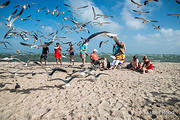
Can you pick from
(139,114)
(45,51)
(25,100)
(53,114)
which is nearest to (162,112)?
(139,114)

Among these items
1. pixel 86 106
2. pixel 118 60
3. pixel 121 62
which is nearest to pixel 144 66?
pixel 121 62

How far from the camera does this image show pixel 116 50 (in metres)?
7.09

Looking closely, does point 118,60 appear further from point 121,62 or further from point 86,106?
point 86,106

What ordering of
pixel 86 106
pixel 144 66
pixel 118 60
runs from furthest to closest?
pixel 118 60, pixel 144 66, pixel 86 106

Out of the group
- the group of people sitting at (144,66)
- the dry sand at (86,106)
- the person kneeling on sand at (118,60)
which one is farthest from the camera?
the person kneeling on sand at (118,60)

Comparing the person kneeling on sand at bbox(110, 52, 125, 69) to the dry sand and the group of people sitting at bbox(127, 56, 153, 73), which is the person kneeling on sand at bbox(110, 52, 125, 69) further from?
the dry sand

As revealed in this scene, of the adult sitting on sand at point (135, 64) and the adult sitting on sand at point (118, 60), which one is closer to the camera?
the adult sitting on sand at point (118, 60)

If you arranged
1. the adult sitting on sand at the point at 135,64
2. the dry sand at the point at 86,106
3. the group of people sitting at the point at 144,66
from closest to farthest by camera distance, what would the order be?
the dry sand at the point at 86,106 < the group of people sitting at the point at 144,66 < the adult sitting on sand at the point at 135,64

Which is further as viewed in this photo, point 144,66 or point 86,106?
point 144,66

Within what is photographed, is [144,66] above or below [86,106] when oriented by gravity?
above

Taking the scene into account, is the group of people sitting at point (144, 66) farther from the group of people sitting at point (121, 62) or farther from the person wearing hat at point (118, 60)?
the person wearing hat at point (118, 60)

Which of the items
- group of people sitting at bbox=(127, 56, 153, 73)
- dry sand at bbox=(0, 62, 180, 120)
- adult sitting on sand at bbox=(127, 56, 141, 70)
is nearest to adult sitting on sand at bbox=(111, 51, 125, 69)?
adult sitting on sand at bbox=(127, 56, 141, 70)

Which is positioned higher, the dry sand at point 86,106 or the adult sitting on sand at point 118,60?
the adult sitting on sand at point 118,60

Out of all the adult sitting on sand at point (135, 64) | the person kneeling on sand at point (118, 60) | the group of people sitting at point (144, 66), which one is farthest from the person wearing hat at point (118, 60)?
the group of people sitting at point (144, 66)
